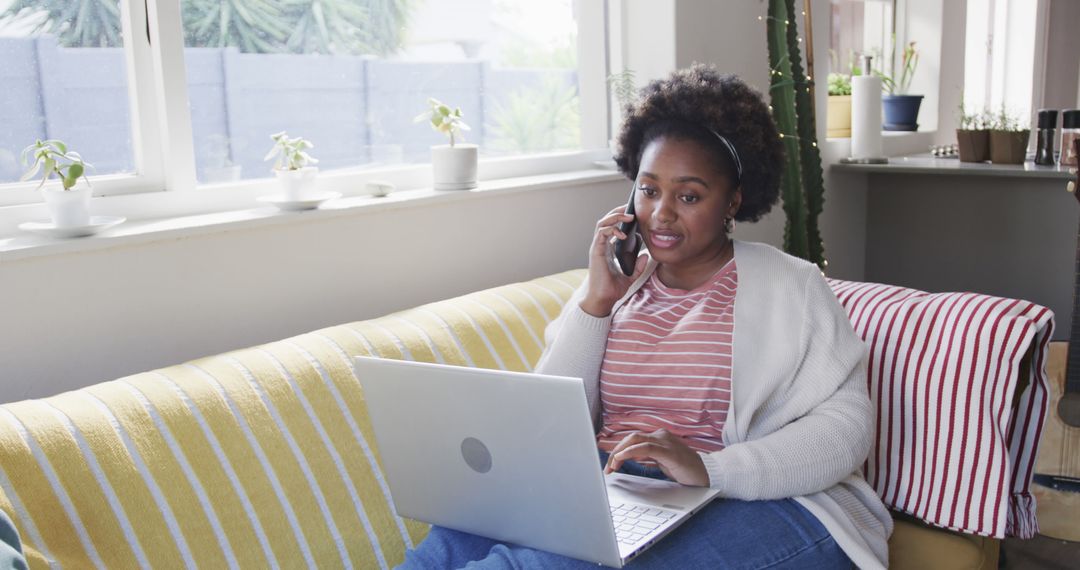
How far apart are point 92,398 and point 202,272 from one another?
1.39ft

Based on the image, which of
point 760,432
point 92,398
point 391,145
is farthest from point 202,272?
point 760,432

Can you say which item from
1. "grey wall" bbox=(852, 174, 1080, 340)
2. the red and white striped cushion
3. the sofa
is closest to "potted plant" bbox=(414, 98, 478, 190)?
the sofa

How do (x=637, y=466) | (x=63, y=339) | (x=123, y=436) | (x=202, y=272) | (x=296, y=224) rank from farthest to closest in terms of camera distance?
(x=296, y=224) → (x=202, y=272) → (x=63, y=339) → (x=637, y=466) → (x=123, y=436)

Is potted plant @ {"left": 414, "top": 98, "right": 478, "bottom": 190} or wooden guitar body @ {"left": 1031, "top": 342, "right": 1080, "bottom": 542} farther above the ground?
potted plant @ {"left": 414, "top": 98, "right": 478, "bottom": 190}

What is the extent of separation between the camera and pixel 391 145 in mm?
2330

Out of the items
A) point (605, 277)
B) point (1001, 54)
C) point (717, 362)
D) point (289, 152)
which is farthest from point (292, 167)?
point (1001, 54)

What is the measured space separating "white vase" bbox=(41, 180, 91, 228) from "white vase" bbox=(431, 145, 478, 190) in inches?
31.5

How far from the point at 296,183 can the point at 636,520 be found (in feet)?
3.26

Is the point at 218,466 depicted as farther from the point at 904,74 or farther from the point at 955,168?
the point at 904,74

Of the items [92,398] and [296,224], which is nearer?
[92,398]

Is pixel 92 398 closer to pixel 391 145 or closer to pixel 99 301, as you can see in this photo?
pixel 99 301

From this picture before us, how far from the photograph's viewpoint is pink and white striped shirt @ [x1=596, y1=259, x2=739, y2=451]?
1.56m

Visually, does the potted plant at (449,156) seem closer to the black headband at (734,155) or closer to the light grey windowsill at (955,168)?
the black headband at (734,155)

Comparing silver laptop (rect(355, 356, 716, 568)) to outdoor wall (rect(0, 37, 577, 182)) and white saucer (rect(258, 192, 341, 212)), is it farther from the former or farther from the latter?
outdoor wall (rect(0, 37, 577, 182))
